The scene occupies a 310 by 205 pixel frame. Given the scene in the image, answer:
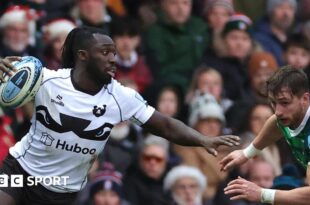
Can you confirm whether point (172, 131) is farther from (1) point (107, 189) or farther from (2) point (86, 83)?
(1) point (107, 189)

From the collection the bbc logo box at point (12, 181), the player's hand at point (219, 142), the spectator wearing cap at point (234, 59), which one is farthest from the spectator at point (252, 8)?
the bbc logo box at point (12, 181)

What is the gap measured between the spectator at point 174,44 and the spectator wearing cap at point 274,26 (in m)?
0.96

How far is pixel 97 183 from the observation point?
12.4m

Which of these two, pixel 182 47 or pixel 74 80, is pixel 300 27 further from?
pixel 74 80

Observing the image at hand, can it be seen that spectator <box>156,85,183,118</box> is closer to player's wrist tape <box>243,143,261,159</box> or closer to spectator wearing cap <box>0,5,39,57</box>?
spectator wearing cap <box>0,5,39,57</box>

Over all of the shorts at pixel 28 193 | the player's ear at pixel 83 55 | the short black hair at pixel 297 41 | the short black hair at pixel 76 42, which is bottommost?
the shorts at pixel 28 193

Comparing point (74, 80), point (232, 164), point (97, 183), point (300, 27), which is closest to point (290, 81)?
point (232, 164)

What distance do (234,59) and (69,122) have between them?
15.2 feet

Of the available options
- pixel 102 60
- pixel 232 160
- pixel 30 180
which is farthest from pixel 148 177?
pixel 102 60

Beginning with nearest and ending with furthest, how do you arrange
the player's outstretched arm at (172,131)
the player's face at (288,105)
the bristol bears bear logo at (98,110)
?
the player's face at (288,105) < the bristol bears bear logo at (98,110) < the player's outstretched arm at (172,131)

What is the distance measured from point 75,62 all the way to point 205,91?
12.2 ft

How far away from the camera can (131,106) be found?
10258 millimetres

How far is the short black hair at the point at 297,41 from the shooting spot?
Answer: 49.6 feet

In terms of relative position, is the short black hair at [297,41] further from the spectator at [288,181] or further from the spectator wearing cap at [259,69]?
the spectator at [288,181]
